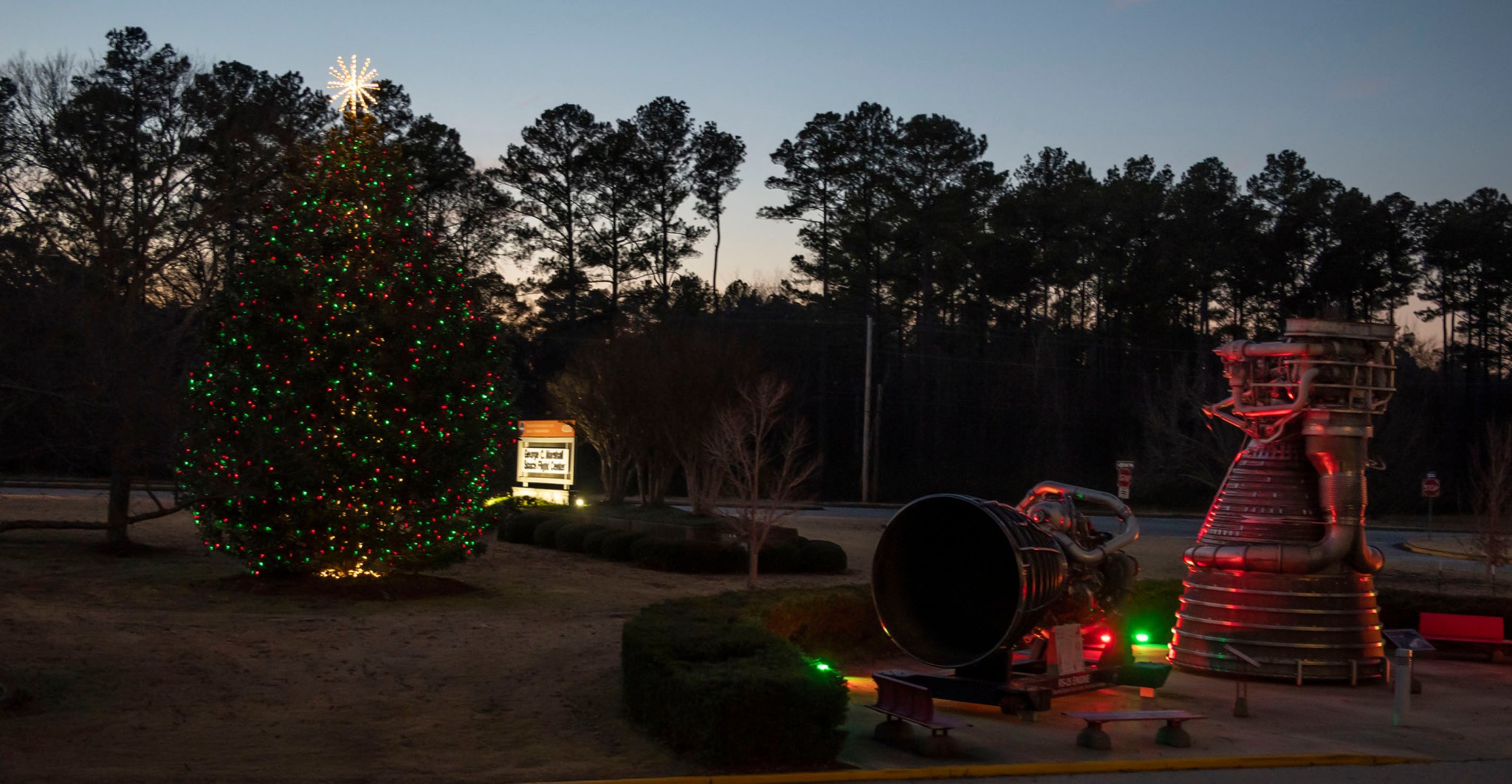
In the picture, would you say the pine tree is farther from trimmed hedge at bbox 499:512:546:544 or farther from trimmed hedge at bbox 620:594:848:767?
trimmed hedge at bbox 499:512:546:544

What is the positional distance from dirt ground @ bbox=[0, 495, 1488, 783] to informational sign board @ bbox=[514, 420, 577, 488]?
12.7 meters

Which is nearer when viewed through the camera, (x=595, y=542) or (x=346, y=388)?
(x=346, y=388)

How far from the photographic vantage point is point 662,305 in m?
54.5

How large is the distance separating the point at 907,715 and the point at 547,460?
24813mm

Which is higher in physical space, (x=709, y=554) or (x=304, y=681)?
(x=709, y=554)

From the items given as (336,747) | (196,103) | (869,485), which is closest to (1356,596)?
(336,747)

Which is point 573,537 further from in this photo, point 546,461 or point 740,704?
point 740,704

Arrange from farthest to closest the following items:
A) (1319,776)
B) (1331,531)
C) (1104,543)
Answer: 1. (1331,531)
2. (1104,543)
3. (1319,776)

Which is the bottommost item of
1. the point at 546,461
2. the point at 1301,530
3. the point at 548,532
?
the point at 548,532

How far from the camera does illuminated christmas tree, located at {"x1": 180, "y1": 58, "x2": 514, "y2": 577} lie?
1642 centimetres

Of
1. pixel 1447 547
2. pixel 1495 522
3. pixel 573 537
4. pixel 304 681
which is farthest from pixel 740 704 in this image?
pixel 1447 547

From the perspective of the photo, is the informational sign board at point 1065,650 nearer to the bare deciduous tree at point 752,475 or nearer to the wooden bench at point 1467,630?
the wooden bench at point 1467,630

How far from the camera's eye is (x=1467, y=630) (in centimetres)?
1429

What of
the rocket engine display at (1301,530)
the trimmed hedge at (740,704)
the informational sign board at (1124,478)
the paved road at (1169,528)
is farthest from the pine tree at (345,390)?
the paved road at (1169,528)
